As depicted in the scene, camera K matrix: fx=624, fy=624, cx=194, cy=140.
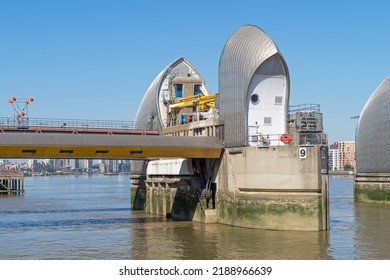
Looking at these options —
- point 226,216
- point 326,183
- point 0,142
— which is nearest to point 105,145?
point 0,142

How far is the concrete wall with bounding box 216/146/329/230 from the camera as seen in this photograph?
4019 cm

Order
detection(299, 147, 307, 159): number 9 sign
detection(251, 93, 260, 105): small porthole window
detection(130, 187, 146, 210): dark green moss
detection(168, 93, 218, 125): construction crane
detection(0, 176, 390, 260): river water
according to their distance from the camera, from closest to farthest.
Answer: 1. detection(0, 176, 390, 260): river water
2. detection(299, 147, 307, 159): number 9 sign
3. detection(251, 93, 260, 105): small porthole window
4. detection(168, 93, 218, 125): construction crane
5. detection(130, 187, 146, 210): dark green moss

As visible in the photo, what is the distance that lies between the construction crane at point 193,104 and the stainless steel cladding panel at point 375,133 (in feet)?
84.5

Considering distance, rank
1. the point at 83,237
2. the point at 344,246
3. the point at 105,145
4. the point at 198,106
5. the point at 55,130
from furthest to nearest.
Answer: the point at 198,106 < the point at 55,130 < the point at 105,145 < the point at 83,237 < the point at 344,246

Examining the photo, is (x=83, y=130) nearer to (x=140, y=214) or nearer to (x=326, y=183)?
(x=140, y=214)

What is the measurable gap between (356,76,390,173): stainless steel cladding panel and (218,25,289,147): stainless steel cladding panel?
31.2 metres

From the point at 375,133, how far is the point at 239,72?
121 feet

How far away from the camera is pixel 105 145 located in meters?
43.6

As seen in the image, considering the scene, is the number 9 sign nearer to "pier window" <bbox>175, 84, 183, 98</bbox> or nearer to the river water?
the river water

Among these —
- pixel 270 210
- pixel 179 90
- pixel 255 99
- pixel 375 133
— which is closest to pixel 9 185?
pixel 179 90

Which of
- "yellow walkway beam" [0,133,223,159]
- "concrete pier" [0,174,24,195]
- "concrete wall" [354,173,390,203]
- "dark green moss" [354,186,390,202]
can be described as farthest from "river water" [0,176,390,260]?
"concrete pier" [0,174,24,195]

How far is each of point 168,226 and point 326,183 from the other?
1247cm

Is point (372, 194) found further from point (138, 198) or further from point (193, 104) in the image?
point (138, 198)

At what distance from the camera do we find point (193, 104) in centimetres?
5934
